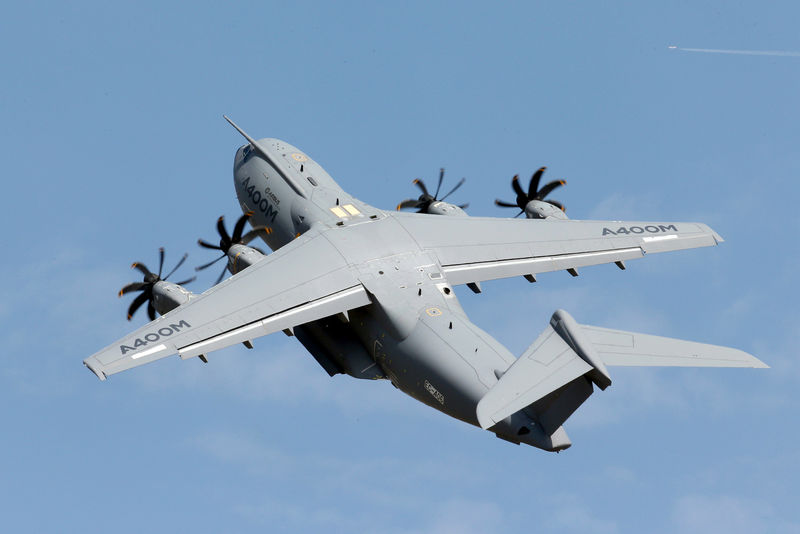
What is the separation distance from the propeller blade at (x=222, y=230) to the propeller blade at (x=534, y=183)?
A: 9410 millimetres

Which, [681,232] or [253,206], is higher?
[253,206]

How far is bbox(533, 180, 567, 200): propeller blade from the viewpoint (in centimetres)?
4122

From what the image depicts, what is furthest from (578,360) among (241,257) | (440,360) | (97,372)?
(241,257)

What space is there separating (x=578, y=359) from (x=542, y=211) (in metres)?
12.2

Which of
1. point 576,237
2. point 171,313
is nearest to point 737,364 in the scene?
point 576,237

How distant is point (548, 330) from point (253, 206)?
14004 millimetres

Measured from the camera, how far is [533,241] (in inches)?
1501

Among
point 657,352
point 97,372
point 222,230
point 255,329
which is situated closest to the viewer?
point 657,352

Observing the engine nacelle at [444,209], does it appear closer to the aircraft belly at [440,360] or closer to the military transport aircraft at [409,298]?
the military transport aircraft at [409,298]

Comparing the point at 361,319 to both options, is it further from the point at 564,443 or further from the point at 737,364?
the point at 737,364

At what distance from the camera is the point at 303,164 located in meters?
41.1

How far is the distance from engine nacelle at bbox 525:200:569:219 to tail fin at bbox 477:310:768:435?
11.1m

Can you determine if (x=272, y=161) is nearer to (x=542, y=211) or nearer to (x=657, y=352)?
(x=542, y=211)

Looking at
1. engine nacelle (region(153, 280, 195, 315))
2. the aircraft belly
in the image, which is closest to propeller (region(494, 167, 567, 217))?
the aircraft belly
